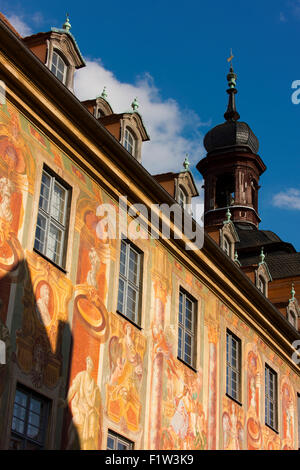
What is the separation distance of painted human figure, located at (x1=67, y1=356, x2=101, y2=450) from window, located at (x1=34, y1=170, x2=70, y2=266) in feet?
5.97

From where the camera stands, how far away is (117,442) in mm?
14297

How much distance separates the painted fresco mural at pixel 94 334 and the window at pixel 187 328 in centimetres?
18

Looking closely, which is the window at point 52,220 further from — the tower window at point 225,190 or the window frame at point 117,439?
the tower window at point 225,190

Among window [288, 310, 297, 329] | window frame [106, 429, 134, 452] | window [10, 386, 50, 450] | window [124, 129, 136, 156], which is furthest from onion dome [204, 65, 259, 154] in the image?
window [10, 386, 50, 450]

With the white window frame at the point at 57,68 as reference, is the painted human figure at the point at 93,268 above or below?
below

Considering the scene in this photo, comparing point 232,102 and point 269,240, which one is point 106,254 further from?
point 232,102

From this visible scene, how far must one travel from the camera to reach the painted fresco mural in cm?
1262

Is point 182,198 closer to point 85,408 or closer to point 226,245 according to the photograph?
point 226,245

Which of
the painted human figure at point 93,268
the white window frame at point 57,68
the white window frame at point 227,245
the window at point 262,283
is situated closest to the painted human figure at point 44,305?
the painted human figure at point 93,268

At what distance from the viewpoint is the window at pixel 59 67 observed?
15.4 meters

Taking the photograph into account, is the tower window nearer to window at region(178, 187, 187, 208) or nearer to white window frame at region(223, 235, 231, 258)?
white window frame at region(223, 235, 231, 258)

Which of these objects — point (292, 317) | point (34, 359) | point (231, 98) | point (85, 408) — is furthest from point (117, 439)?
point (231, 98)

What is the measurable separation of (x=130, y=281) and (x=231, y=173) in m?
22.3

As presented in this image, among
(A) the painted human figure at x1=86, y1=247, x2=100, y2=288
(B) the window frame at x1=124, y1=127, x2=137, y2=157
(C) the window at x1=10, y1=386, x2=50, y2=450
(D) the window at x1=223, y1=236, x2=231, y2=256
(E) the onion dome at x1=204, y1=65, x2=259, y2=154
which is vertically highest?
(E) the onion dome at x1=204, y1=65, x2=259, y2=154
